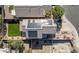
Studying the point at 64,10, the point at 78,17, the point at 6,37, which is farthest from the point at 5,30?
the point at 78,17

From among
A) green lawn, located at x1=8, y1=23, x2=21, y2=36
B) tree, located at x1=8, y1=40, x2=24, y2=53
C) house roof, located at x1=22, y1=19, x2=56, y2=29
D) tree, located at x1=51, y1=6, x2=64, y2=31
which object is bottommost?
tree, located at x1=8, y1=40, x2=24, y2=53

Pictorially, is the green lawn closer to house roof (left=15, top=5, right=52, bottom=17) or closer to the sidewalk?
house roof (left=15, top=5, right=52, bottom=17)

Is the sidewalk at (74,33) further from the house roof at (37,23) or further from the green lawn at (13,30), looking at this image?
the green lawn at (13,30)

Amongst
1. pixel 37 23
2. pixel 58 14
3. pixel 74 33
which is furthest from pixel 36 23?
pixel 74 33

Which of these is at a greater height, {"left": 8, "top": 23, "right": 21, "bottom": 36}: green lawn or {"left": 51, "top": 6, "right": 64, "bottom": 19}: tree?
{"left": 51, "top": 6, "right": 64, "bottom": 19}: tree

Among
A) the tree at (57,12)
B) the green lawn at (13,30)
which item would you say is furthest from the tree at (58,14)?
the green lawn at (13,30)

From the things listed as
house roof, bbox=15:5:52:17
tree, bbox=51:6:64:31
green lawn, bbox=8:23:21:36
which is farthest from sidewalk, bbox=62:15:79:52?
green lawn, bbox=8:23:21:36
